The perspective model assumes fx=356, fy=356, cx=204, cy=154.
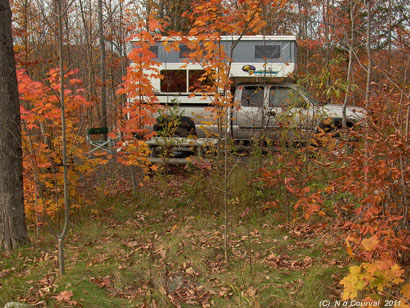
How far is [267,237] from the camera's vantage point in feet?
15.7

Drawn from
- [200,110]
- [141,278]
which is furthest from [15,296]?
[200,110]

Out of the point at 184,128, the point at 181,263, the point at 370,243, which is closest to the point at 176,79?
the point at 184,128

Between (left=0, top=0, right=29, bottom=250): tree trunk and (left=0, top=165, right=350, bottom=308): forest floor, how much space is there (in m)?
0.29

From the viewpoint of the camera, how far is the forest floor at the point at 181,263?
10.7 feet

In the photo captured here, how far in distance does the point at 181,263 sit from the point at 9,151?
2438 mm

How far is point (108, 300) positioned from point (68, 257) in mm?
1274

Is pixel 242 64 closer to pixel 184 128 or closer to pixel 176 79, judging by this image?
pixel 176 79

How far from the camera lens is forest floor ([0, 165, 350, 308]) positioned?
326 cm

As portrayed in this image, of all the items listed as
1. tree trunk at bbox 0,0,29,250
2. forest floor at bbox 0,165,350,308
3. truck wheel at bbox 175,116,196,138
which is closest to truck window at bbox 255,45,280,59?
truck wheel at bbox 175,116,196,138

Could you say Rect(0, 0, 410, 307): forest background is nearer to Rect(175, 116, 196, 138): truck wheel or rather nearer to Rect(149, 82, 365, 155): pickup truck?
Rect(149, 82, 365, 155): pickup truck

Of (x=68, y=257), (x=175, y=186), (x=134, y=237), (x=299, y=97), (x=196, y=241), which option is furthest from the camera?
(x=175, y=186)

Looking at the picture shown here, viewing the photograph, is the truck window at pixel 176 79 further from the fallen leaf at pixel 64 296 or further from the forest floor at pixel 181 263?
the fallen leaf at pixel 64 296

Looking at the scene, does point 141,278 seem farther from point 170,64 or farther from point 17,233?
point 170,64

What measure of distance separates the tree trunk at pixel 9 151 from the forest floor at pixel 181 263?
0.29m
